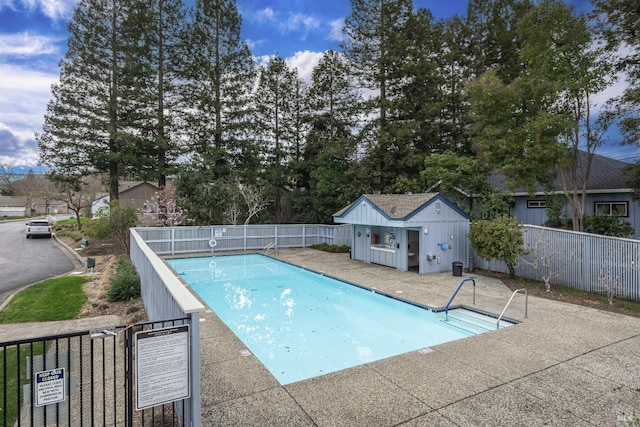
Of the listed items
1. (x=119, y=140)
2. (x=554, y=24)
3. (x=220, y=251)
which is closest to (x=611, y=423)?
(x=554, y=24)

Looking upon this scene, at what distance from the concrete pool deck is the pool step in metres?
0.65

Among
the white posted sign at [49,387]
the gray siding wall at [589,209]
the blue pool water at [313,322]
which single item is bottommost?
the blue pool water at [313,322]

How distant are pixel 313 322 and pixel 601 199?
1335cm

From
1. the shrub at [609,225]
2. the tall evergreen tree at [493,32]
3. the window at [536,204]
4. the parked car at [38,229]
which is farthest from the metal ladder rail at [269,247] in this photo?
the parked car at [38,229]

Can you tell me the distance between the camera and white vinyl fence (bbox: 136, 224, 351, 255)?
16531 mm

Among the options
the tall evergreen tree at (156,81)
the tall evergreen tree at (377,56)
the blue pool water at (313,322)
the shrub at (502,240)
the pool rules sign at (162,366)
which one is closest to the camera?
the pool rules sign at (162,366)

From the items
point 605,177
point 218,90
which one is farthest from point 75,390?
point 218,90

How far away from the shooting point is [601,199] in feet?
45.9

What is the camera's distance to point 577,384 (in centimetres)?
430

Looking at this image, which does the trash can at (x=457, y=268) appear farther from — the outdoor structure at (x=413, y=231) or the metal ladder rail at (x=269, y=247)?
the metal ladder rail at (x=269, y=247)

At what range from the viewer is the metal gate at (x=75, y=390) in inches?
100

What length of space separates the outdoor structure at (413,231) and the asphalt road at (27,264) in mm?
11385

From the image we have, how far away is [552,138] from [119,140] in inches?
849

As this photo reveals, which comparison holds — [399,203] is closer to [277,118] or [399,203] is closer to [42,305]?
[42,305]
